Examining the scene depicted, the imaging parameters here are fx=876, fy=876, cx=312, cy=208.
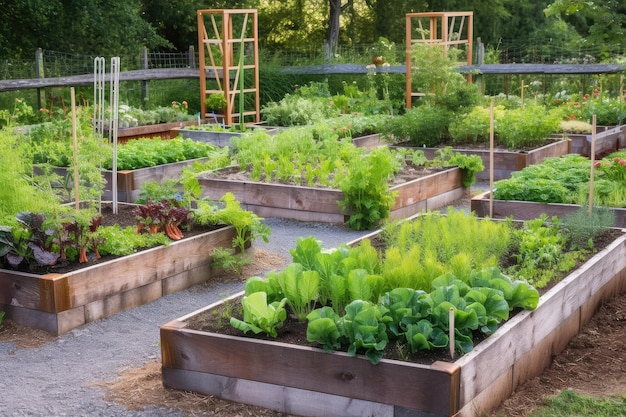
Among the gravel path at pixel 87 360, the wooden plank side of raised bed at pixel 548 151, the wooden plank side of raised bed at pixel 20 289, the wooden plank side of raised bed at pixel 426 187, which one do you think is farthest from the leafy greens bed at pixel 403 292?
the wooden plank side of raised bed at pixel 548 151

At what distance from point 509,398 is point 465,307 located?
588mm

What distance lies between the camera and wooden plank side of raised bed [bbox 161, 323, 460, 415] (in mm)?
4145

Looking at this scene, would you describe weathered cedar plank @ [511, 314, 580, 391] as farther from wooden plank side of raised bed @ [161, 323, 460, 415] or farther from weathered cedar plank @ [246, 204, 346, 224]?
weathered cedar plank @ [246, 204, 346, 224]

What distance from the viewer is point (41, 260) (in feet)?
19.5

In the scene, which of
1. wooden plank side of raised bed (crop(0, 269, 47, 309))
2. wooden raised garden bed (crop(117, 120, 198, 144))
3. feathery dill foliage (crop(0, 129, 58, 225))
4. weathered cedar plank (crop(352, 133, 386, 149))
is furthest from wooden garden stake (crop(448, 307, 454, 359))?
wooden raised garden bed (crop(117, 120, 198, 144))

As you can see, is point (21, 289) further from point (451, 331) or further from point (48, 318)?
point (451, 331)

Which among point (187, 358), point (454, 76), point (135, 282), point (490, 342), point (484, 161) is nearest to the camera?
point (490, 342)

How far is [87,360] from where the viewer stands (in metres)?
5.50

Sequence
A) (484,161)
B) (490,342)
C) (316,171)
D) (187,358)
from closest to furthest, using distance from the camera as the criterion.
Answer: (490,342)
(187,358)
(316,171)
(484,161)

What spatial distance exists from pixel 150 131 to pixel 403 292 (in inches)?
384

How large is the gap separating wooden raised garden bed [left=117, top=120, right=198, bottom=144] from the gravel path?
270 inches

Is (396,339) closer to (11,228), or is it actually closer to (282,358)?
(282,358)

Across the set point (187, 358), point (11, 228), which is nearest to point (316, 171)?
point (11, 228)

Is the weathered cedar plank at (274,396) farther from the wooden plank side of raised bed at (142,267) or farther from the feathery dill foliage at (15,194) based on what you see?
→ the feathery dill foliage at (15,194)
